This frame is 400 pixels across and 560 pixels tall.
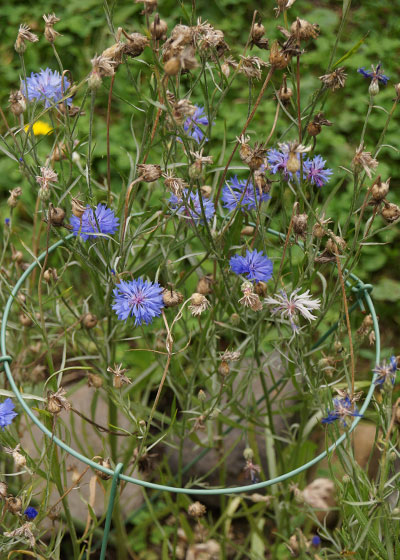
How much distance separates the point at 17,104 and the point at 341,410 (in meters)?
0.54

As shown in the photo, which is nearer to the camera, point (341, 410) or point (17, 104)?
point (341, 410)

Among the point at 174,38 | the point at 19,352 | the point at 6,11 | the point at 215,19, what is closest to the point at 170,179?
the point at 174,38

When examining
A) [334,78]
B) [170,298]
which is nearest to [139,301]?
[170,298]

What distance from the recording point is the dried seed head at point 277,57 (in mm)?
788

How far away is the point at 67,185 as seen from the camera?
892mm

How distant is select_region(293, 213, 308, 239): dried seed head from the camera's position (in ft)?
2.80

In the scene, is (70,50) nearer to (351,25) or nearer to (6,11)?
(6,11)

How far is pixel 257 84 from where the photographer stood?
5.79 ft

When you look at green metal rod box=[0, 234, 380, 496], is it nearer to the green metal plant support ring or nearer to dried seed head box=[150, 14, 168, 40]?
the green metal plant support ring

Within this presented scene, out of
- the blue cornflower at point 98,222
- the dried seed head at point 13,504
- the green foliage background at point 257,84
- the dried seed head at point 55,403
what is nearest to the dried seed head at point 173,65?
the blue cornflower at point 98,222

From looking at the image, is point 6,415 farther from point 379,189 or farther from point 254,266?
point 379,189

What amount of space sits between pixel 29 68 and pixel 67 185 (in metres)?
1.41

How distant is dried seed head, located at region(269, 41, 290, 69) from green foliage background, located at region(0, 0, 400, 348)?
964 millimetres

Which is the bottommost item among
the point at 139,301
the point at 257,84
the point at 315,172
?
the point at 139,301
